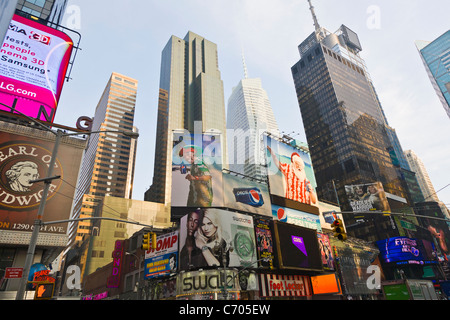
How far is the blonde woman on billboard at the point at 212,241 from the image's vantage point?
35688mm

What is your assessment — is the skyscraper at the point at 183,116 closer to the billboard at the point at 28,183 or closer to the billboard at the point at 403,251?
the billboard at the point at 403,251

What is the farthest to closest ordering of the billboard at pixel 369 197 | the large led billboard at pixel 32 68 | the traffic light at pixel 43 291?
the billboard at pixel 369 197 → the large led billboard at pixel 32 68 → the traffic light at pixel 43 291

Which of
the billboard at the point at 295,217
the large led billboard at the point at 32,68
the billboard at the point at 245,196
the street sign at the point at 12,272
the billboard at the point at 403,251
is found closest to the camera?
the street sign at the point at 12,272

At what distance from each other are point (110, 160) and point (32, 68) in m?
157

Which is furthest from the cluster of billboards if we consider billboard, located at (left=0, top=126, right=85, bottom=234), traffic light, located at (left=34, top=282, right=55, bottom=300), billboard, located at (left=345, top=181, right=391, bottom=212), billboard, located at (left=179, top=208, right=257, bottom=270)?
billboard, located at (left=345, top=181, right=391, bottom=212)

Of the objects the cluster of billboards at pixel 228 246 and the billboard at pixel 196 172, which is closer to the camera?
the cluster of billboards at pixel 228 246

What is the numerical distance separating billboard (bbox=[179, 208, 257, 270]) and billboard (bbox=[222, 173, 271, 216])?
767 centimetres

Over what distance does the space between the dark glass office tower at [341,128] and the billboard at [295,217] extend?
204 feet

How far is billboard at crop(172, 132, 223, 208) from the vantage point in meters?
46.5

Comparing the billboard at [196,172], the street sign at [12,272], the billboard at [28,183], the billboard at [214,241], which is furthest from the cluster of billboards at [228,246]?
the street sign at [12,272]

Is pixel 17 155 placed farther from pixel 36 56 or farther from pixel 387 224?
pixel 387 224

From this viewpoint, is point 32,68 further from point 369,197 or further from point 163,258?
point 369,197
